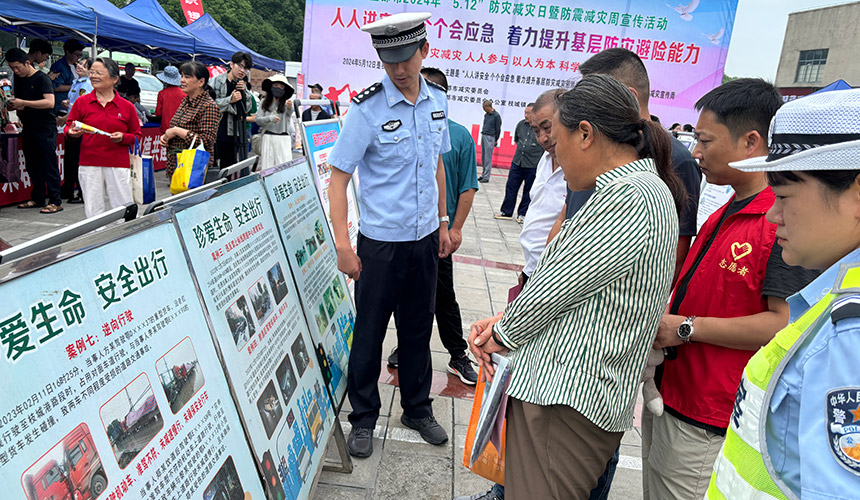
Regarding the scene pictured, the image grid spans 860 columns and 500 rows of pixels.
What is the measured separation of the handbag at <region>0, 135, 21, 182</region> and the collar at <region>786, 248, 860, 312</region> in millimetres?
7639

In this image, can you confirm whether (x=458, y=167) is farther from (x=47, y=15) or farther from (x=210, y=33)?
(x=210, y=33)

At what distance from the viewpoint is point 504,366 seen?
1.59 metres

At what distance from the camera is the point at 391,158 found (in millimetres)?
2535

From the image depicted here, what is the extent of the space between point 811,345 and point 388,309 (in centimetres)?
200

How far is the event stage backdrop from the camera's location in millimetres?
12727

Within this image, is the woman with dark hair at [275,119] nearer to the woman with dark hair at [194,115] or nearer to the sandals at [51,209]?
the woman with dark hair at [194,115]

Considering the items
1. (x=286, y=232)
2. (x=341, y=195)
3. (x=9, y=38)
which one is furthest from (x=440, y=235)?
(x=9, y=38)

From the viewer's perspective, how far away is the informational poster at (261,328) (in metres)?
1.63

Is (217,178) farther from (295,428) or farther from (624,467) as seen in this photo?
(624,467)

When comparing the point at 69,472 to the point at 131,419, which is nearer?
the point at 69,472

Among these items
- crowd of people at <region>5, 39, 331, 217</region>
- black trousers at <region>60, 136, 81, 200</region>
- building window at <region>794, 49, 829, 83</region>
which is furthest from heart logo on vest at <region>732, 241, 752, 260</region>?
building window at <region>794, 49, 829, 83</region>

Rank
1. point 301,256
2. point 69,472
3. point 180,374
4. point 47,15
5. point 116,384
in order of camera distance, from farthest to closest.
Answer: point 47,15 → point 301,256 → point 180,374 → point 116,384 → point 69,472

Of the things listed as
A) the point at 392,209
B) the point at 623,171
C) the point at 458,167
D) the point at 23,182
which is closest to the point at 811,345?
the point at 623,171

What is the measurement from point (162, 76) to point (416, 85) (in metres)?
6.24
